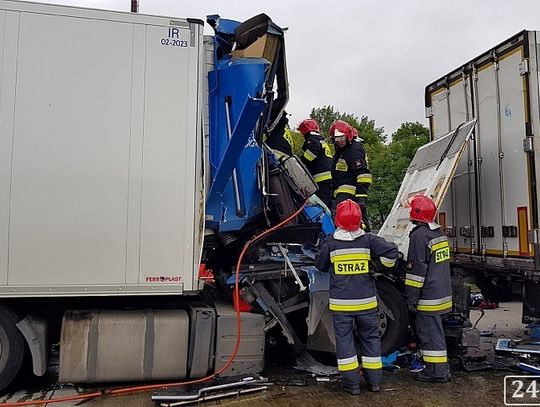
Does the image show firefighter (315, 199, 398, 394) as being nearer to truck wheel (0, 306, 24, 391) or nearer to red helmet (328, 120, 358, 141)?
red helmet (328, 120, 358, 141)

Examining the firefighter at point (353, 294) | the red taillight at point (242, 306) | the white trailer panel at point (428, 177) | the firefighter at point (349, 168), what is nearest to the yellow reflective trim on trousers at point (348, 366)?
the firefighter at point (353, 294)

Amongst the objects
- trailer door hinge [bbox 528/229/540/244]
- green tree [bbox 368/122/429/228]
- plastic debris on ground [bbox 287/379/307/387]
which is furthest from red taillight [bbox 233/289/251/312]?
green tree [bbox 368/122/429/228]

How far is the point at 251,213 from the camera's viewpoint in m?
5.45

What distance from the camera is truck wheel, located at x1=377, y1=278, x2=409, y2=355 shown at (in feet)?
18.7

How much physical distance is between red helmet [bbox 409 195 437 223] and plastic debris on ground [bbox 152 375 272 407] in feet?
7.27

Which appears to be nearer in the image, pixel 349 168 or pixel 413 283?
pixel 413 283

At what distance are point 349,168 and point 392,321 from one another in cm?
183

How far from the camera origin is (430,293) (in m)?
5.35

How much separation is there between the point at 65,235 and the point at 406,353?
374 cm

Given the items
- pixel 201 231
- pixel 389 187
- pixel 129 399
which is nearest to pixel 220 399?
pixel 129 399

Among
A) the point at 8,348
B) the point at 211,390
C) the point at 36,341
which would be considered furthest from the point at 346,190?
the point at 8,348

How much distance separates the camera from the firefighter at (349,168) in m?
6.35

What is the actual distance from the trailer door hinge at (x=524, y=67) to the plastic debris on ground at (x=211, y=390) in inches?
160

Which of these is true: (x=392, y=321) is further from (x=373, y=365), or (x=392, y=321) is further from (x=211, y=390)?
(x=211, y=390)
